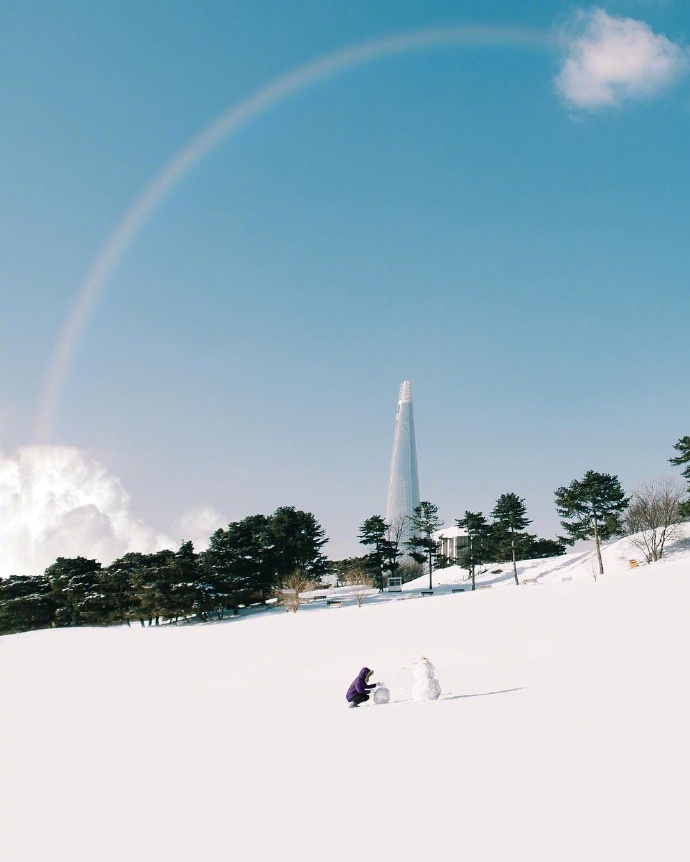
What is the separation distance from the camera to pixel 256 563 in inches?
2395

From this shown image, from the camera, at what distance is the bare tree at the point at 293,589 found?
173ft

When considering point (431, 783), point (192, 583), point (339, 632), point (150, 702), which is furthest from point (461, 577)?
point (431, 783)

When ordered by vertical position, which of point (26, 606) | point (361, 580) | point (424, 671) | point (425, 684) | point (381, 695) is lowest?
point (381, 695)

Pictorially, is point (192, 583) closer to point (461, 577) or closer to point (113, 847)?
point (461, 577)

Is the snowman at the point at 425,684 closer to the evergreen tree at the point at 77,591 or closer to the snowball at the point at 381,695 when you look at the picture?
the snowball at the point at 381,695

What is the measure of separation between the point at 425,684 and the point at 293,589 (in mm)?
43193

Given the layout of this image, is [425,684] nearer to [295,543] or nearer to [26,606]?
[295,543]

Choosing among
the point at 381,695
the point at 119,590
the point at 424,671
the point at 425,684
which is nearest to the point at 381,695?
the point at 381,695

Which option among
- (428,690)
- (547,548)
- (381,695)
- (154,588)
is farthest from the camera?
(547,548)

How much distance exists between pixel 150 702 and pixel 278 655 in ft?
29.7

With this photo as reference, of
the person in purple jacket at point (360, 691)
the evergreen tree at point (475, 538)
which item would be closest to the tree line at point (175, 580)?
the evergreen tree at point (475, 538)

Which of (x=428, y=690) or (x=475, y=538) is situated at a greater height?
(x=475, y=538)

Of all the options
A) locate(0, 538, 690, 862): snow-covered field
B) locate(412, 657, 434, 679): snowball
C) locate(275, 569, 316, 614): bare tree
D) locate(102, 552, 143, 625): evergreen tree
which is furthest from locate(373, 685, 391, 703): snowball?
locate(102, 552, 143, 625): evergreen tree

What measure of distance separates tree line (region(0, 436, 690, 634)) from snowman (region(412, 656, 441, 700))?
37848mm
